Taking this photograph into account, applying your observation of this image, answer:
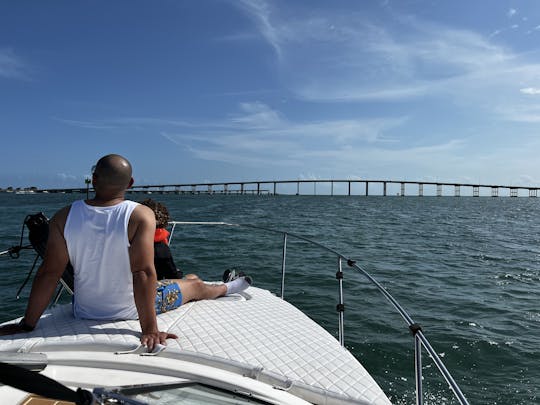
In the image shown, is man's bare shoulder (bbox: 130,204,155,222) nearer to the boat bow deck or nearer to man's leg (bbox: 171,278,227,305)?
the boat bow deck

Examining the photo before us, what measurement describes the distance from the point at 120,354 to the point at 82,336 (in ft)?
1.21

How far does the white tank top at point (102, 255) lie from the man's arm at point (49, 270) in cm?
6

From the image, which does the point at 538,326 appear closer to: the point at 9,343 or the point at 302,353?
the point at 302,353

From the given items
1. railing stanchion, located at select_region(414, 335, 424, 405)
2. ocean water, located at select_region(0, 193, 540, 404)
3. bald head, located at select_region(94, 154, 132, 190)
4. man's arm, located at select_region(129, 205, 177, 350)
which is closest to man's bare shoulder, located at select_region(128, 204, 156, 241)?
man's arm, located at select_region(129, 205, 177, 350)

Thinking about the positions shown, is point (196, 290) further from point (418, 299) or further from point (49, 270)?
point (418, 299)

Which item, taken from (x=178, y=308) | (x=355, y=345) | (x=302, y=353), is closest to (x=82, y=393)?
(x=302, y=353)

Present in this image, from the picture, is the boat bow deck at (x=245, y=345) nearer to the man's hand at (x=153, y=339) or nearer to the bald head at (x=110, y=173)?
the man's hand at (x=153, y=339)

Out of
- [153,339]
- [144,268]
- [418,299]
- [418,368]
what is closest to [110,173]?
[144,268]

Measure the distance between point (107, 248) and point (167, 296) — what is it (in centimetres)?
77

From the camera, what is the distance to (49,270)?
8.26 feet

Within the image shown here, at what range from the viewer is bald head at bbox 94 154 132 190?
2404mm

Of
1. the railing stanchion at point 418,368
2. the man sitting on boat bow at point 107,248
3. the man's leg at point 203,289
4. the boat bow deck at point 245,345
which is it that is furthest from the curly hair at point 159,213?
the railing stanchion at point 418,368

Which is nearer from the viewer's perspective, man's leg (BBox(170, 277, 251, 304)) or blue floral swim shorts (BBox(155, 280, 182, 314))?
blue floral swim shorts (BBox(155, 280, 182, 314))

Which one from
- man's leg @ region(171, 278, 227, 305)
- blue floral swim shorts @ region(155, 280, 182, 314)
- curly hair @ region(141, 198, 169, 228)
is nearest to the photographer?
blue floral swim shorts @ region(155, 280, 182, 314)
